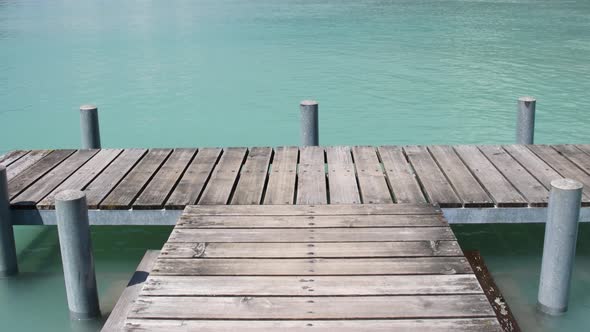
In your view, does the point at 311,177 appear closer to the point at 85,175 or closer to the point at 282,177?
the point at 282,177

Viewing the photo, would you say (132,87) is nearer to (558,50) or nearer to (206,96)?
(206,96)

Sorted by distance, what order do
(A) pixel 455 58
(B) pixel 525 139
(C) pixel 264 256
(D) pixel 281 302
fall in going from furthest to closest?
1. (A) pixel 455 58
2. (B) pixel 525 139
3. (C) pixel 264 256
4. (D) pixel 281 302

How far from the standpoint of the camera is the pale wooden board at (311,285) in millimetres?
4145

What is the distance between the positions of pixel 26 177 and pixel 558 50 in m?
17.4

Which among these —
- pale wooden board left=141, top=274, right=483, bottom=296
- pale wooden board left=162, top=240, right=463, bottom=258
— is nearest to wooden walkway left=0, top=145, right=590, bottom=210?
pale wooden board left=162, top=240, right=463, bottom=258

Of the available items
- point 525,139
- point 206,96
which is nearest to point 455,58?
point 206,96

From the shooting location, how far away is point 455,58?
18.8 metres

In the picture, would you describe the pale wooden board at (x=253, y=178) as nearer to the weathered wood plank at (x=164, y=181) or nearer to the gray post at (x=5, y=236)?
the weathered wood plank at (x=164, y=181)

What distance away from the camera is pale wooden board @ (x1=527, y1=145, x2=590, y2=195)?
20.6 ft

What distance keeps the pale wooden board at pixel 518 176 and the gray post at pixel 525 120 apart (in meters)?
0.58

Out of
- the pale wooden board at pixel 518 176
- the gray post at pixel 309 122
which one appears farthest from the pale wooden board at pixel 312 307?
the gray post at pixel 309 122

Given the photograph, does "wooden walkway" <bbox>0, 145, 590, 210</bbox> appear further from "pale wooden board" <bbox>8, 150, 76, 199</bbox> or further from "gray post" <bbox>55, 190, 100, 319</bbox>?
"gray post" <bbox>55, 190, 100, 319</bbox>

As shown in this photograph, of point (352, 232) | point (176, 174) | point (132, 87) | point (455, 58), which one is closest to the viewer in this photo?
point (352, 232)

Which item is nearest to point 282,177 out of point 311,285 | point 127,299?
point 127,299
